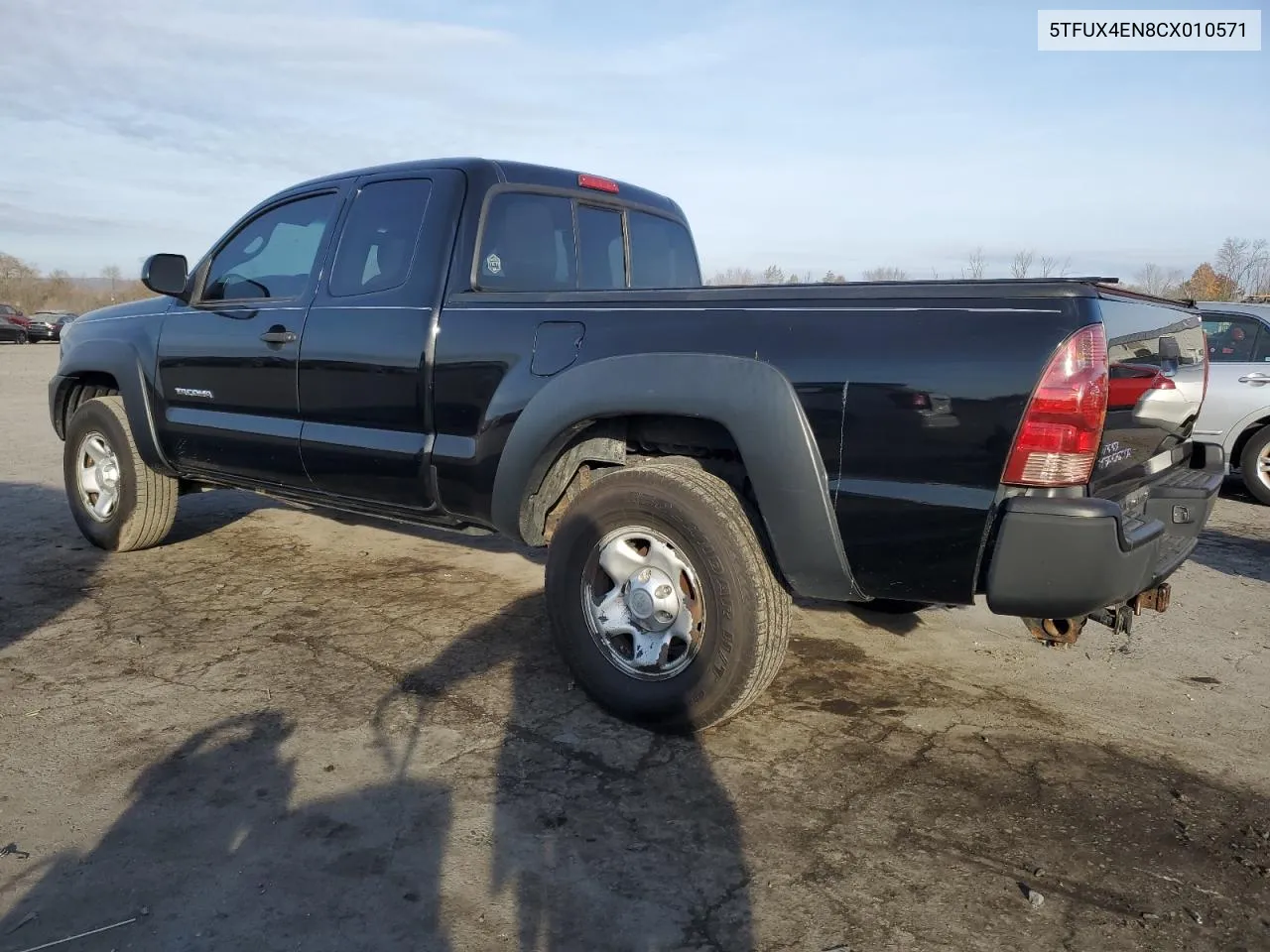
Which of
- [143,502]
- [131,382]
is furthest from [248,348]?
[143,502]

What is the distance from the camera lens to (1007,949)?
2.21 m

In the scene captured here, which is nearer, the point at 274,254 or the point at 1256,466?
the point at 274,254

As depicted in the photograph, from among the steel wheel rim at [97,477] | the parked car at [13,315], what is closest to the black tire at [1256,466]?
the steel wheel rim at [97,477]

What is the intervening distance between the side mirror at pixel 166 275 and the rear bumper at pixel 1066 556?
417 cm

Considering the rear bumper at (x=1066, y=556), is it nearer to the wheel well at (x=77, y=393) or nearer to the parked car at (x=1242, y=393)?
the wheel well at (x=77, y=393)

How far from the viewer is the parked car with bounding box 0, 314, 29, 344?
37000 mm

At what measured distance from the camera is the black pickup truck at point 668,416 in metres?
2.57

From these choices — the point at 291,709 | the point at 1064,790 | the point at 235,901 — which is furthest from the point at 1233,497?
the point at 235,901

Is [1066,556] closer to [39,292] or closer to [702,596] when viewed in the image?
[702,596]

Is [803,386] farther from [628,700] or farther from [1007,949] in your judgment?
[1007,949]

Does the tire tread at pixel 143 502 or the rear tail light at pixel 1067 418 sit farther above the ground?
the rear tail light at pixel 1067 418

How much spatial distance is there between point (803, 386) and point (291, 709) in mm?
2104

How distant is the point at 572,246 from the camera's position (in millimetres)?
4324

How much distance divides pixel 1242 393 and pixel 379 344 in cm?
718
